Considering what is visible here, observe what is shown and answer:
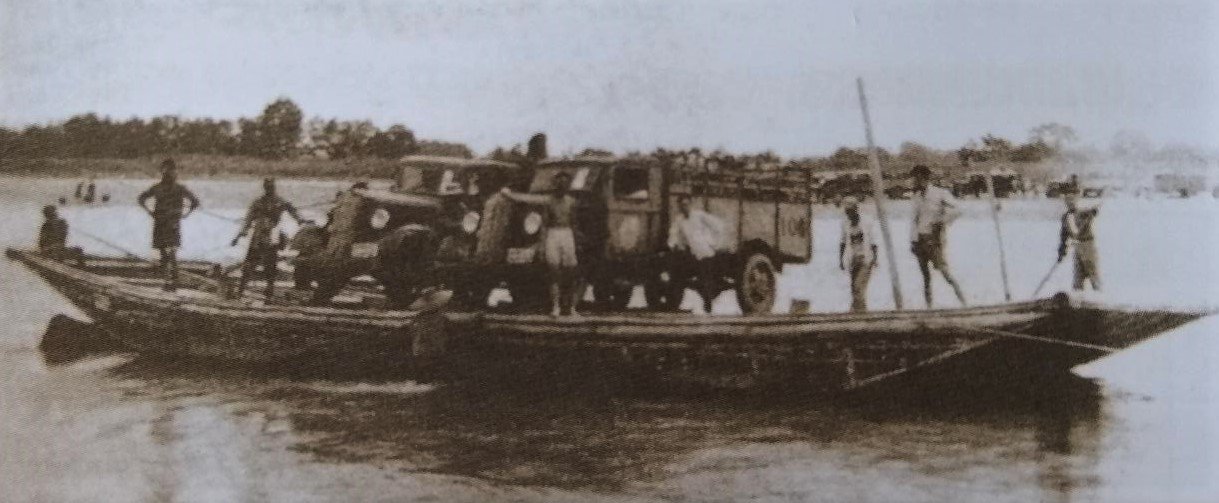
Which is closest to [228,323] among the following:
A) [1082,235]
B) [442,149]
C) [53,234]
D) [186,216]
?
[186,216]

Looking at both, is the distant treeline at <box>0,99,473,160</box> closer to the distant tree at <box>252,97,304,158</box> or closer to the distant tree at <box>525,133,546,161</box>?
the distant tree at <box>252,97,304,158</box>

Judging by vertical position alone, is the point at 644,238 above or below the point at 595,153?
below

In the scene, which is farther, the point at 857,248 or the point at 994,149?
the point at 857,248

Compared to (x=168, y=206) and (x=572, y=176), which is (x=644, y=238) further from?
(x=168, y=206)

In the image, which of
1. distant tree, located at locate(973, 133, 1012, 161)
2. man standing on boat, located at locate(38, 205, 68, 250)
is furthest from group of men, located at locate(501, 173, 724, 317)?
man standing on boat, located at locate(38, 205, 68, 250)

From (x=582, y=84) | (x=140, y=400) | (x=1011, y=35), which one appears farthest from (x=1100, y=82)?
(x=140, y=400)

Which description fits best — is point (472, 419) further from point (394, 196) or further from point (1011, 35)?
point (1011, 35)

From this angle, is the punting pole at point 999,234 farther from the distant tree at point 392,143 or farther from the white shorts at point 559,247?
the distant tree at point 392,143
